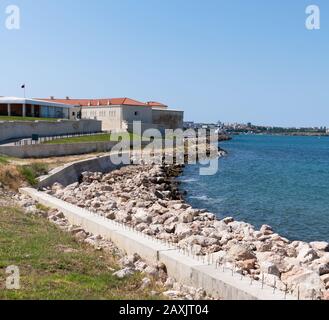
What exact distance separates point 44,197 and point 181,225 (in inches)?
232

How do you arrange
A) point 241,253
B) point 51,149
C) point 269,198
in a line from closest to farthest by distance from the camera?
1. point 241,253
2. point 269,198
3. point 51,149

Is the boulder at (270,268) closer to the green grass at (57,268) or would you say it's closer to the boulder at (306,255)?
the boulder at (306,255)

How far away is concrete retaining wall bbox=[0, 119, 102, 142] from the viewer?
39.2m

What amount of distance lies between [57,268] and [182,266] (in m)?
2.46

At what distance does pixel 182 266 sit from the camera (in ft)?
31.9

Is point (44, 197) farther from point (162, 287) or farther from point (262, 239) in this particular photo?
point (162, 287)

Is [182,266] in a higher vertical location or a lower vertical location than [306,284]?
higher

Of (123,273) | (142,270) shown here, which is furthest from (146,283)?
(142,270)

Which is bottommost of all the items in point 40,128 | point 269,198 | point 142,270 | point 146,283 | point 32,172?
point 269,198

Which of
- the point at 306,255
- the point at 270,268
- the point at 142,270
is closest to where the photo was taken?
the point at 142,270

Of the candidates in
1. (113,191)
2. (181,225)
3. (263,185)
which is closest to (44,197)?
(181,225)

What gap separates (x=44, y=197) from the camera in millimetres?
18828

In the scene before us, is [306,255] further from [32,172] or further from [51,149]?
[51,149]

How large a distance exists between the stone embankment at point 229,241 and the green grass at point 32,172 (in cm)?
107
